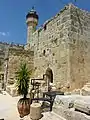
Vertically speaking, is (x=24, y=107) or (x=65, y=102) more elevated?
(x=65, y=102)

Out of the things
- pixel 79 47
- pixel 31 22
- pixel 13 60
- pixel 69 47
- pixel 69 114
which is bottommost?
pixel 69 114

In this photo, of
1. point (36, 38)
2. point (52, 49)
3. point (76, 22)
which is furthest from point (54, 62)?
point (36, 38)

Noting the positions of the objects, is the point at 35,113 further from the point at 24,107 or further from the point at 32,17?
the point at 32,17

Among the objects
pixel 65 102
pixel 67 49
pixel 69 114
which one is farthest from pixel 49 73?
→ pixel 69 114

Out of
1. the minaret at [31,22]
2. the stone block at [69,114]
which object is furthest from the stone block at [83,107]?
the minaret at [31,22]

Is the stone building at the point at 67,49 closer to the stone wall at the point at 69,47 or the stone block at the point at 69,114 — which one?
the stone wall at the point at 69,47

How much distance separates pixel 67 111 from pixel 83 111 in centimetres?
57

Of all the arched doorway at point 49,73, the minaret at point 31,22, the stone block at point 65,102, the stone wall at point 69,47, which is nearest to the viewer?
the stone block at point 65,102

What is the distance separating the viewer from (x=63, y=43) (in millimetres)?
10438

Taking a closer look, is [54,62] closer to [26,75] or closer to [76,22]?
[76,22]

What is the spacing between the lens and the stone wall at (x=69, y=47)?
1005 cm

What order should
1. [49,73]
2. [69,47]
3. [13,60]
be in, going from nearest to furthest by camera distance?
[69,47] < [49,73] < [13,60]

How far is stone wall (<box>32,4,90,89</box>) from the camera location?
10047 mm

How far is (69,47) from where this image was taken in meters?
10.1
